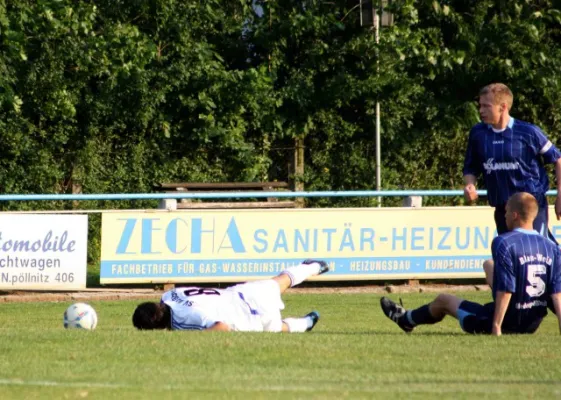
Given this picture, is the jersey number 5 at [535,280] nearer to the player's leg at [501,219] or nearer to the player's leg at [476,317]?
the player's leg at [476,317]

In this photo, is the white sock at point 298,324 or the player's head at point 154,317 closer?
the player's head at point 154,317

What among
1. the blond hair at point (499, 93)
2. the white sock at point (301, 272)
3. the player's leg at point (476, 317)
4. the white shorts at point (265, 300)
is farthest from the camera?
the white sock at point (301, 272)

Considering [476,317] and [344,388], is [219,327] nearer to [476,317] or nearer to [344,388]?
[476,317]

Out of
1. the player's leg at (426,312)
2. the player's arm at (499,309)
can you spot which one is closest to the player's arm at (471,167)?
the player's leg at (426,312)

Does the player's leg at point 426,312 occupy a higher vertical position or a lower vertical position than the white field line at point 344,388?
higher

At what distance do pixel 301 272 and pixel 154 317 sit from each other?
181 centimetres

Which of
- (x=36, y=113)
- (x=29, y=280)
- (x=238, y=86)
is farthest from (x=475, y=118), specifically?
(x=29, y=280)

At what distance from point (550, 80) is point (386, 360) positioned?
1661cm

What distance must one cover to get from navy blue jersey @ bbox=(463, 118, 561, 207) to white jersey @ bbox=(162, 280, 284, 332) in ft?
7.58

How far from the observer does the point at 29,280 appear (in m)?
17.5

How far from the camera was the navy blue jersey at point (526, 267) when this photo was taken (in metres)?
9.95

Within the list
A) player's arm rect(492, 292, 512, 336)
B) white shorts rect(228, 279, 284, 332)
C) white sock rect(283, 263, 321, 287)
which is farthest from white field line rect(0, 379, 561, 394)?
white sock rect(283, 263, 321, 287)

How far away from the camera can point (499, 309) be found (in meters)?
10.0

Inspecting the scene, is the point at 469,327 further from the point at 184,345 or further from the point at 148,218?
the point at 148,218
